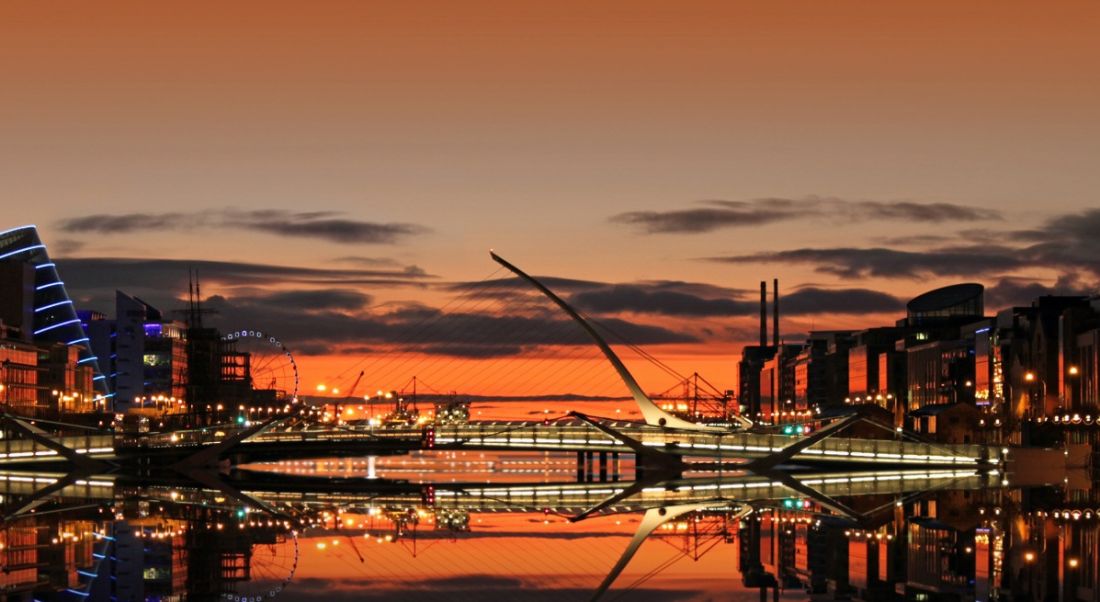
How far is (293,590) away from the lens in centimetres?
3406

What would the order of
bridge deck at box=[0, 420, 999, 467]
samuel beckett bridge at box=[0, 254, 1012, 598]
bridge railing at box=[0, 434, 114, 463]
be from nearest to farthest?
samuel beckett bridge at box=[0, 254, 1012, 598], bridge deck at box=[0, 420, 999, 467], bridge railing at box=[0, 434, 114, 463]

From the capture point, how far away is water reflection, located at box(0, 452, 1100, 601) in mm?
34469

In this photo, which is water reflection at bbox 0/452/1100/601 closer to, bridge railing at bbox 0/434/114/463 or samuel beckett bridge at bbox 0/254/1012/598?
samuel beckett bridge at bbox 0/254/1012/598

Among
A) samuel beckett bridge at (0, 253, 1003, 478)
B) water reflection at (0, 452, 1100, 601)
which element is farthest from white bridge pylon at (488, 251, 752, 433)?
water reflection at (0, 452, 1100, 601)

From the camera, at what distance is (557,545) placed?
4456 centimetres

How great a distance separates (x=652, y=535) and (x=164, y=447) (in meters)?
63.3

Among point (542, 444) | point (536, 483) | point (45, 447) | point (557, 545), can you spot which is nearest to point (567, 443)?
point (542, 444)

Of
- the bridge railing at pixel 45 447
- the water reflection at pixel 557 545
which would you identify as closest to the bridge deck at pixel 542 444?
the bridge railing at pixel 45 447

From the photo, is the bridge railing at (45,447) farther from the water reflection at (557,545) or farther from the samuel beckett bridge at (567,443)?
the water reflection at (557,545)

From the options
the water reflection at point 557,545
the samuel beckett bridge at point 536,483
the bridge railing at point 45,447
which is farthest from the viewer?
the bridge railing at point 45,447

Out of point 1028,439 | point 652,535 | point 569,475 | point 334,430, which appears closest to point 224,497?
point 652,535

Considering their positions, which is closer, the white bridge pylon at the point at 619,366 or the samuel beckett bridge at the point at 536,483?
the samuel beckett bridge at the point at 536,483

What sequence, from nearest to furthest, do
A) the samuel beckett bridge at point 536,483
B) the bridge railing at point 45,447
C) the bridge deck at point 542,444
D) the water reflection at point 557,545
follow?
the water reflection at point 557,545 < the samuel beckett bridge at point 536,483 < the bridge deck at point 542,444 < the bridge railing at point 45,447

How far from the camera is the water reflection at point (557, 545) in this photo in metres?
34.5
